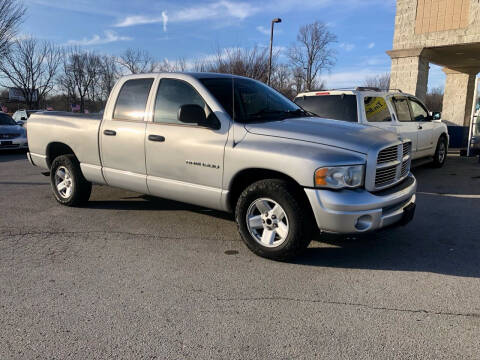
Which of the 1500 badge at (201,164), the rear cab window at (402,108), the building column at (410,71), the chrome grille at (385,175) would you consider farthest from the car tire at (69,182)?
the building column at (410,71)

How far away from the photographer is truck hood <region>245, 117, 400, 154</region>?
3.54 metres

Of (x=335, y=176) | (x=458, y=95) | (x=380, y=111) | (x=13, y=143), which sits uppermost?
(x=458, y=95)

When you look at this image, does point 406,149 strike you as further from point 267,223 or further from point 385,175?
point 267,223

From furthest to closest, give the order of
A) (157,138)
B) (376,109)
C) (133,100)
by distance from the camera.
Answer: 1. (376,109)
2. (133,100)
3. (157,138)

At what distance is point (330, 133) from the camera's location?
3711 mm

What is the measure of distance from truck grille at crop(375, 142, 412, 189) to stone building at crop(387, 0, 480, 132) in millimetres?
12483

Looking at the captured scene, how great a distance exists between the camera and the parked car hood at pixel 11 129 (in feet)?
43.7

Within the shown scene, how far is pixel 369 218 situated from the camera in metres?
3.41

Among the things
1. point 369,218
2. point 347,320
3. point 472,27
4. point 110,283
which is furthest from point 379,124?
point 472,27

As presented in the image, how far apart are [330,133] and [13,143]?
513 inches

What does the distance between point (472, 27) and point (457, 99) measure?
241 inches

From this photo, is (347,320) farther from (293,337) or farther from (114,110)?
(114,110)

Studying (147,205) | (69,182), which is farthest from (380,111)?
(69,182)

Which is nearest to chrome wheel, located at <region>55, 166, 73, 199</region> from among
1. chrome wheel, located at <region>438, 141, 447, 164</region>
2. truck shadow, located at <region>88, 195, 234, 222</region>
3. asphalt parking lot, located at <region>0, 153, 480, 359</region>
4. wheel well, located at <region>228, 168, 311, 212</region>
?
truck shadow, located at <region>88, 195, 234, 222</region>
